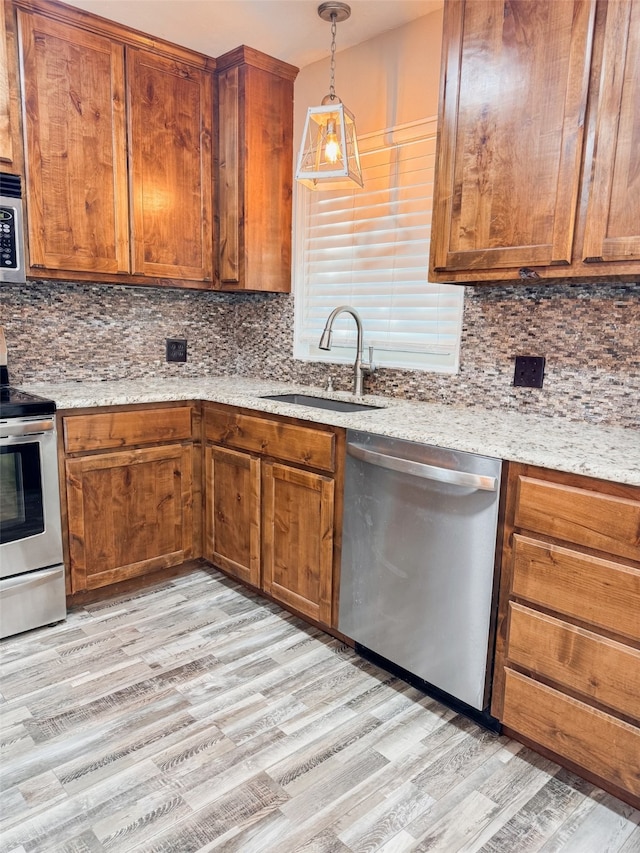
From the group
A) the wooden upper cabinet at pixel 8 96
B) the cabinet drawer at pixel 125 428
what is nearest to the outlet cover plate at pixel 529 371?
the cabinet drawer at pixel 125 428

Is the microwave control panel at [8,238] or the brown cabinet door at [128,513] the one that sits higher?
the microwave control panel at [8,238]

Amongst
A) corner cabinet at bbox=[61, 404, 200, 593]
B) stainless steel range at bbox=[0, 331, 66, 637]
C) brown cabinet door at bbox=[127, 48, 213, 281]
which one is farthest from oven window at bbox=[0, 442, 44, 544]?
brown cabinet door at bbox=[127, 48, 213, 281]

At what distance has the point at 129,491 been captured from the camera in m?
2.46

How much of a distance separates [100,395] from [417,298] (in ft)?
4.63

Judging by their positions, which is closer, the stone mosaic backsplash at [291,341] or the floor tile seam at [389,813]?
the floor tile seam at [389,813]

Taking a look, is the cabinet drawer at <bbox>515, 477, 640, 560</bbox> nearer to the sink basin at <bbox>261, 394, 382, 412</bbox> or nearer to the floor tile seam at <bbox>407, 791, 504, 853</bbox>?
the floor tile seam at <bbox>407, 791, 504, 853</bbox>

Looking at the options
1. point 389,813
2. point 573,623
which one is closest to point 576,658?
point 573,623

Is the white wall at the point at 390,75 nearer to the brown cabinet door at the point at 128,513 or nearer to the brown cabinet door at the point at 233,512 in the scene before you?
the brown cabinet door at the point at 233,512

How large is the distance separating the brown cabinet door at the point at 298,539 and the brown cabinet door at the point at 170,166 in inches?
47.5

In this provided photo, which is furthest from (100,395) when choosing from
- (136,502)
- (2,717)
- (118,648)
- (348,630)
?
(348,630)

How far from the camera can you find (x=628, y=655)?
138cm

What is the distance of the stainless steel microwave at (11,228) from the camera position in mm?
2199

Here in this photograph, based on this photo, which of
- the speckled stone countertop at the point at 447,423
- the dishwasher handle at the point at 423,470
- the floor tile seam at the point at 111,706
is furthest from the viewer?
the floor tile seam at the point at 111,706

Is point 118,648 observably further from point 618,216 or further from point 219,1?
point 219,1
